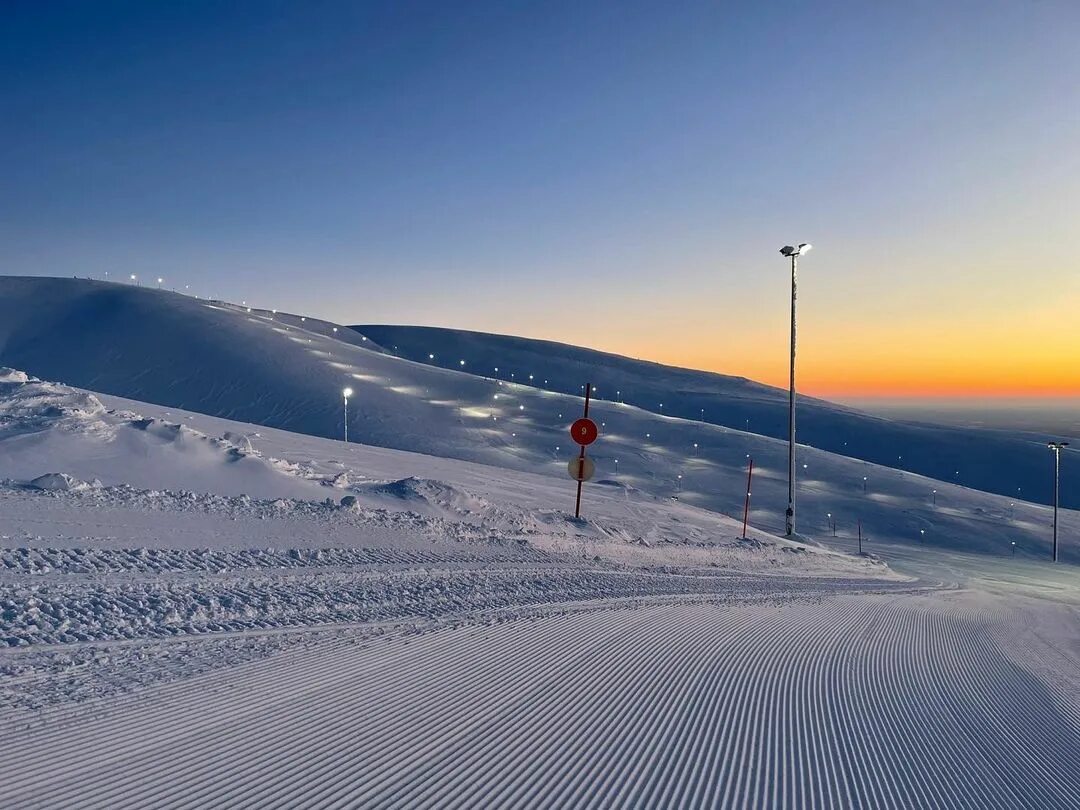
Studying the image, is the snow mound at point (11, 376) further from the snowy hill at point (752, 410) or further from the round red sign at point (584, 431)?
the snowy hill at point (752, 410)

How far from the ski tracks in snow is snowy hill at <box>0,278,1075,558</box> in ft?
109

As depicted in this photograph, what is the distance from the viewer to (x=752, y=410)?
134375 mm

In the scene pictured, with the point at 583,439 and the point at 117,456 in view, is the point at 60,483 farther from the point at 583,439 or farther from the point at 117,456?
the point at 583,439

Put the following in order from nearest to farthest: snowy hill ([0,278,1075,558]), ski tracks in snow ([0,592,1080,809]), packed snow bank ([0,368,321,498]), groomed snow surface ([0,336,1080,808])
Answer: ski tracks in snow ([0,592,1080,809]), groomed snow surface ([0,336,1080,808]), packed snow bank ([0,368,321,498]), snowy hill ([0,278,1075,558])

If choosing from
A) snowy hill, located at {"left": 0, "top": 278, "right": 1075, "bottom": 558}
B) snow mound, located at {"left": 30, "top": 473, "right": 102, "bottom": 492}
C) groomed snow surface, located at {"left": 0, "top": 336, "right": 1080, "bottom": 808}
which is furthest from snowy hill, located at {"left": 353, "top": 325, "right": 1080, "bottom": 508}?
snow mound, located at {"left": 30, "top": 473, "right": 102, "bottom": 492}

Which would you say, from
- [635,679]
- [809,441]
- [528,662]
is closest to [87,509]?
[528,662]

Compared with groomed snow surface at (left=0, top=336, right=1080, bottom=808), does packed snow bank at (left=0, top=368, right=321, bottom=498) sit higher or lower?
higher

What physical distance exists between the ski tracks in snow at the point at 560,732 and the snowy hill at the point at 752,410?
109 m

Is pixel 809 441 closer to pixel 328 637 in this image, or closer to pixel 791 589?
pixel 791 589

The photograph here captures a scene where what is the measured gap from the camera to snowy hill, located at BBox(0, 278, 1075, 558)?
5234 centimetres

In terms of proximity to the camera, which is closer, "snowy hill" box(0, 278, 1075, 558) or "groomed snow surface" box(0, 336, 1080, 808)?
"groomed snow surface" box(0, 336, 1080, 808)

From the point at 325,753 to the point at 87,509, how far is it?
883 cm

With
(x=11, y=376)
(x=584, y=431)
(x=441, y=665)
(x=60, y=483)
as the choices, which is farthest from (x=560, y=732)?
(x=11, y=376)

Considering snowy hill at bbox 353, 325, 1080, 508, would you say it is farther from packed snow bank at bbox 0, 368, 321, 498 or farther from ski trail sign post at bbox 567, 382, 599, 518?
packed snow bank at bbox 0, 368, 321, 498
